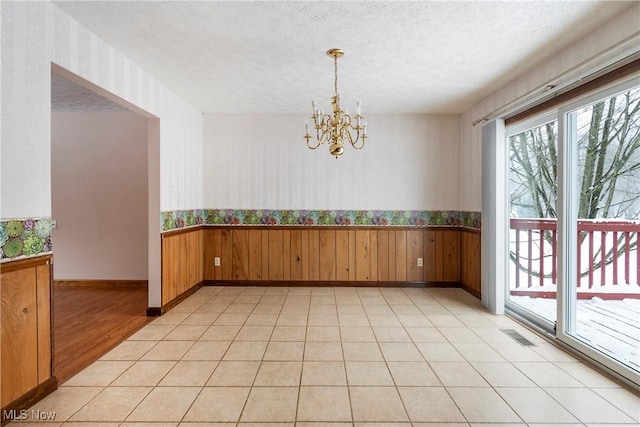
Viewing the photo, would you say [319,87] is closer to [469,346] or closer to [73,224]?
[469,346]

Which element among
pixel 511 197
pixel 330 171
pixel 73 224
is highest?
pixel 330 171

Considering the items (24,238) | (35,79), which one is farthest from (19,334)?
(35,79)

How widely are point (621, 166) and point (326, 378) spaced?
2.68 metres

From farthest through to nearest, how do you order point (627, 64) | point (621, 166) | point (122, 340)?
point (122, 340) → point (621, 166) → point (627, 64)

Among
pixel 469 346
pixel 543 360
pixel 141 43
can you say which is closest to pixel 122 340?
pixel 141 43

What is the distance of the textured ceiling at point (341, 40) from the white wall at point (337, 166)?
1011 mm

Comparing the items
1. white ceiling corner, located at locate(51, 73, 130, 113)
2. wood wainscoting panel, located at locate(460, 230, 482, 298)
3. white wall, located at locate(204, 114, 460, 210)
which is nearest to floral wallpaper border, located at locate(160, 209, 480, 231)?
white wall, located at locate(204, 114, 460, 210)

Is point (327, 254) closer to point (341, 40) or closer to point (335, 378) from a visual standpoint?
point (335, 378)

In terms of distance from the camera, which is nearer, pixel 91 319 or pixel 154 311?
pixel 91 319

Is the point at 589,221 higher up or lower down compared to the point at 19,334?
higher up

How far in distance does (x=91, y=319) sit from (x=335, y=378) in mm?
2796

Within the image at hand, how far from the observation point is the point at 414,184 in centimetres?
488

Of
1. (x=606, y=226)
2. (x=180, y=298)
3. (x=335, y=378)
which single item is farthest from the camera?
(x=180, y=298)

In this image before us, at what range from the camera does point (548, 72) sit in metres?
2.88
